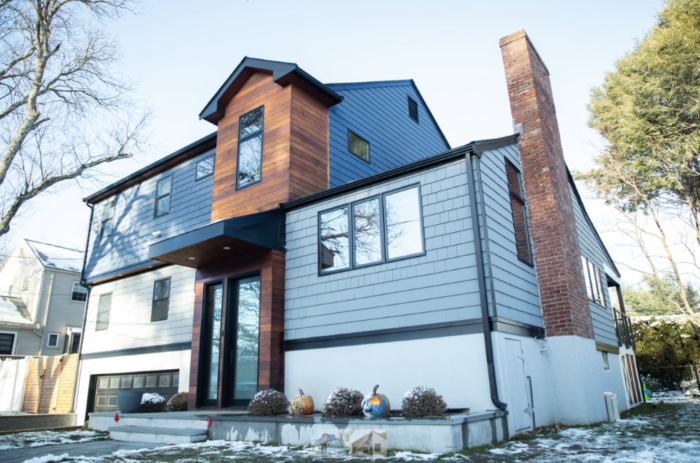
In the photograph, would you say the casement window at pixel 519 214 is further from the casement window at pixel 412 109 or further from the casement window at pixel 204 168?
the casement window at pixel 204 168

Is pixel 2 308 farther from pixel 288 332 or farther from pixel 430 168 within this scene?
pixel 430 168

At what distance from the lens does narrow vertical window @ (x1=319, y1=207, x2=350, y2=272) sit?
27.4 feet

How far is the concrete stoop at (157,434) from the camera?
686cm

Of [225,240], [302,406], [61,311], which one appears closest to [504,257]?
[302,406]

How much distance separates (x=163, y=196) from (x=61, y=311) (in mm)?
15720

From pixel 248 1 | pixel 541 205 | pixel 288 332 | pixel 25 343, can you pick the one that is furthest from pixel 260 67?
pixel 25 343

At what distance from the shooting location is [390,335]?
7.33m

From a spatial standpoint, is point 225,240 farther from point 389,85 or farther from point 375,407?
point 389,85

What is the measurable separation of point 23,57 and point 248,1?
11227mm

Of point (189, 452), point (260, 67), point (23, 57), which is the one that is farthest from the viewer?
point (23, 57)

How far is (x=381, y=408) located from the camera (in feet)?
20.6

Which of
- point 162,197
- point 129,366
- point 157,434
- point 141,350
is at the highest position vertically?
point 162,197

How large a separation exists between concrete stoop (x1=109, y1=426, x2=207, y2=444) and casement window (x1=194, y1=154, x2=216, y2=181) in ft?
21.1

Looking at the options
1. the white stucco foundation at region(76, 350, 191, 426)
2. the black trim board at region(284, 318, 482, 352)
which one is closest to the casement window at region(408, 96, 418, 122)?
the black trim board at region(284, 318, 482, 352)
